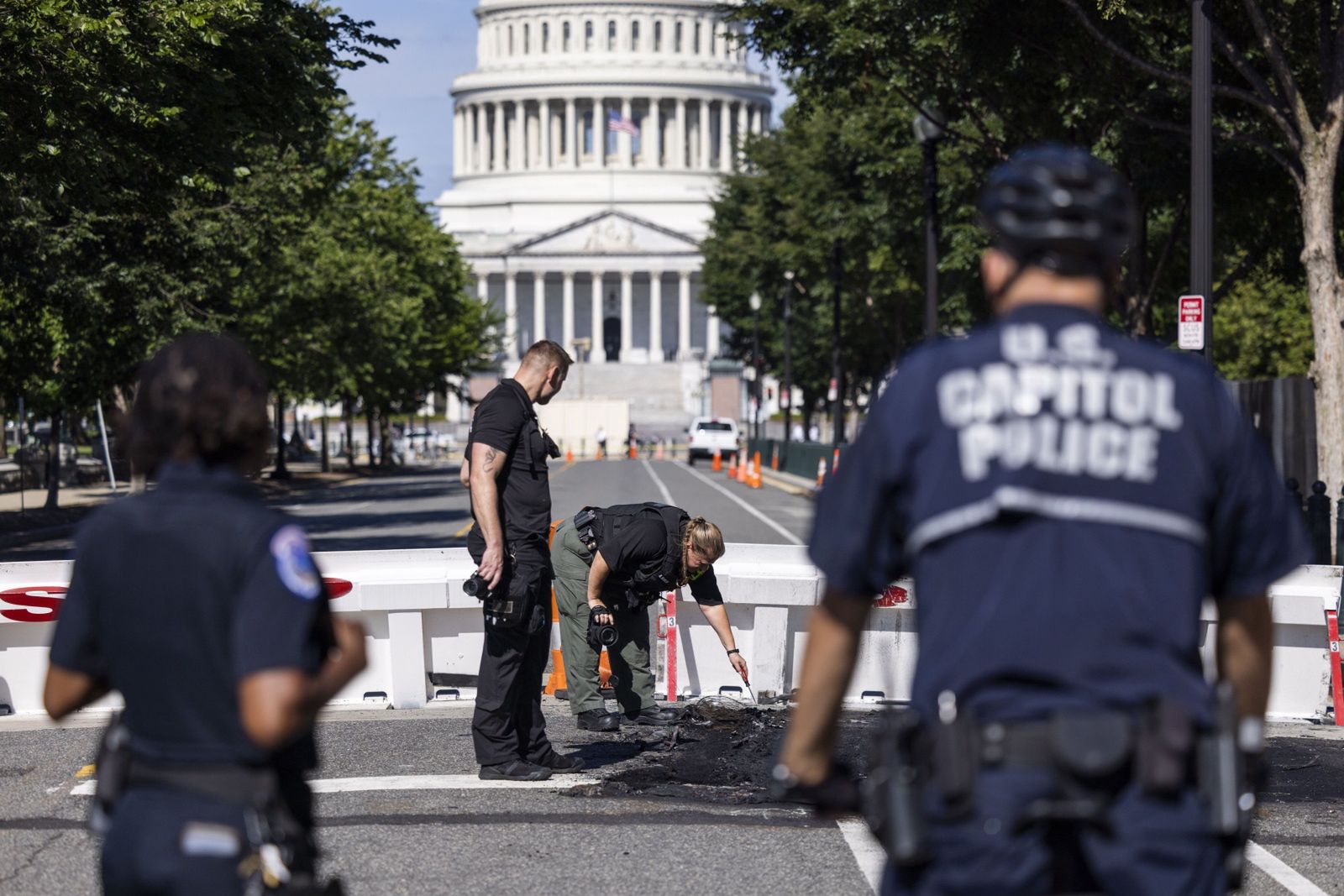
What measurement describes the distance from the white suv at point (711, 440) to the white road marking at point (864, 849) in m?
64.4

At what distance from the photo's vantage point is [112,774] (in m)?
3.54

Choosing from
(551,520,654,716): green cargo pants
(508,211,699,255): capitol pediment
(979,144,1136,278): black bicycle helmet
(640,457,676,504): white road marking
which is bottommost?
(640,457,676,504): white road marking

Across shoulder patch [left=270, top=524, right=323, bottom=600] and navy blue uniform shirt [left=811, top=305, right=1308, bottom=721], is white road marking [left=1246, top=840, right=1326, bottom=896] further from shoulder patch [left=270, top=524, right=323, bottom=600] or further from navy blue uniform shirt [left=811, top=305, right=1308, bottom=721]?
shoulder patch [left=270, top=524, right=323, bottom=600]

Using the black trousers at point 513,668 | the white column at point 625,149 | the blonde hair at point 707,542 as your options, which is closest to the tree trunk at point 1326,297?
the blonde hair at point 707,542

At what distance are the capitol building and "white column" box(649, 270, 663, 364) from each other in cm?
14

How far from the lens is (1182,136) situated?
24.8 m

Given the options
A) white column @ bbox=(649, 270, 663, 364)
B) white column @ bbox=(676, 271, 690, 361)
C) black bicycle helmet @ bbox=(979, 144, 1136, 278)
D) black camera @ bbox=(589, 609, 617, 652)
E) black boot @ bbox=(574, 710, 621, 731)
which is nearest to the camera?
black bicycle helmet @ bbox=(979, 144, 1136, 278)

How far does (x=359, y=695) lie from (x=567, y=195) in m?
154

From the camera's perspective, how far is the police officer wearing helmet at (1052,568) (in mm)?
3072

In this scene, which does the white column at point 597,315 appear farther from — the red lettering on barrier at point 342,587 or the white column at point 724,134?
the red lettering on barrier at point 342,587

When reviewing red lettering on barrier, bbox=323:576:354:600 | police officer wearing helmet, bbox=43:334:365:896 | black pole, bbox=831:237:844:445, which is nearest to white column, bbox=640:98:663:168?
black pole, bbox=831:237:844:445

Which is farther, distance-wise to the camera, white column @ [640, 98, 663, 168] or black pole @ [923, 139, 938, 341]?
white column @ [640, 98, 663, 168]

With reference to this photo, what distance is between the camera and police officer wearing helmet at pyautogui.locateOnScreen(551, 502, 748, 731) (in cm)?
967

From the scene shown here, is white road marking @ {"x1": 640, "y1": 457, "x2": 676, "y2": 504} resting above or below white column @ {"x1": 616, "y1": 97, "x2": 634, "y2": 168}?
below
